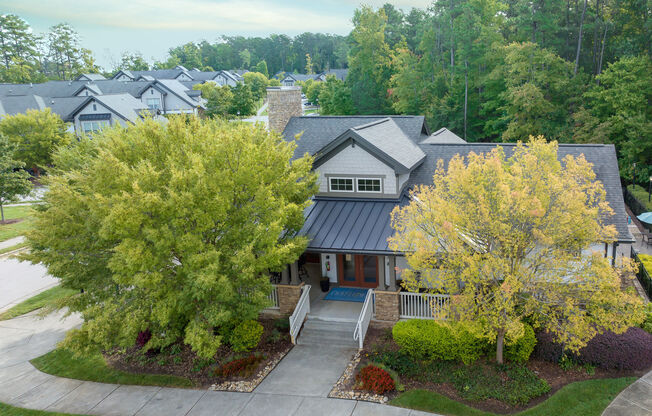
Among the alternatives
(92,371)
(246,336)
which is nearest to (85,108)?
(92,371)

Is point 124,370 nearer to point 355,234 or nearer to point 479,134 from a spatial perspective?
point 355,234

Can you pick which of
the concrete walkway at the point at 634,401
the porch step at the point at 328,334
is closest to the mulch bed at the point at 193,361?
the porch step at the point at 328,334

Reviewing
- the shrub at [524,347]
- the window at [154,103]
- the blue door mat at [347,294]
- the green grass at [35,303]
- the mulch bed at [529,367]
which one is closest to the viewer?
the mulch bed at [529,367]

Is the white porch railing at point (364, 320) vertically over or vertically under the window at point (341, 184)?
under

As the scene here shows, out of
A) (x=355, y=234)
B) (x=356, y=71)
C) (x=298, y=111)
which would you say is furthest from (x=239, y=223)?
(x=356, y=71)

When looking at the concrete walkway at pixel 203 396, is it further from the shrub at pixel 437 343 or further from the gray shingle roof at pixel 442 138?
the gray shingle roof at pixel 442 138

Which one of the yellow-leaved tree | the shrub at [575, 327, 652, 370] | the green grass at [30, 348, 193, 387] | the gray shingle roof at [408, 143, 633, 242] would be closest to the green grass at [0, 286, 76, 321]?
the green grass at [30, 348, 193, 387]
